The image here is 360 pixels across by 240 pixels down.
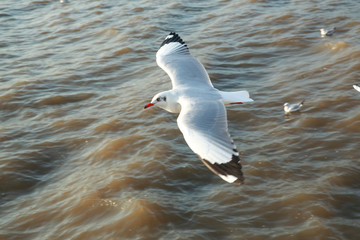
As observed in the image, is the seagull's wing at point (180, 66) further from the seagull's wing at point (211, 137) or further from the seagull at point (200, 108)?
the seagull's wing at point (211, 137)

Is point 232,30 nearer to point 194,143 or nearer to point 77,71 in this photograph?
point 77,71

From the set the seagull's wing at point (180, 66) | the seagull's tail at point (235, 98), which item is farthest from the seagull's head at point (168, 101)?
the seagull's tail at point (235, 98)

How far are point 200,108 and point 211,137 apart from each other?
0.74m

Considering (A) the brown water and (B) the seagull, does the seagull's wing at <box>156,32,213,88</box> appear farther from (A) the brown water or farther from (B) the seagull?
(A) the brown water

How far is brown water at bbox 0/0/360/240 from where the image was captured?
19.7 feet

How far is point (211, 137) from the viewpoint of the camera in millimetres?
5262

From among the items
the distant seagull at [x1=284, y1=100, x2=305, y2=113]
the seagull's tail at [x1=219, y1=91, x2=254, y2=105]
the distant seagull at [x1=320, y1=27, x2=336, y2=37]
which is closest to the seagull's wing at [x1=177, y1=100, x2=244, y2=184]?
the seagull's tail at [x1=219, y1=91, x2=254, y2=105]

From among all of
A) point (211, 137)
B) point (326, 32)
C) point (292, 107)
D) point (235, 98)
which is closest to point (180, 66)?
point (235, 98)

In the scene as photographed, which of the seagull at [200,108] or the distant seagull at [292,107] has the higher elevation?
the seagull at [200,108]

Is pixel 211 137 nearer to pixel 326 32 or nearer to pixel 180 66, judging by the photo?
pixel 180 66

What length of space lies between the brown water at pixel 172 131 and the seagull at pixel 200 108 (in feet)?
3.51

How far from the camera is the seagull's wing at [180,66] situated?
7.12 m

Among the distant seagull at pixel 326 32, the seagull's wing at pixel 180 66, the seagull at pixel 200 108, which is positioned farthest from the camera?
the distant seagull at pixel 326 32

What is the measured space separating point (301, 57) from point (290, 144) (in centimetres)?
359
